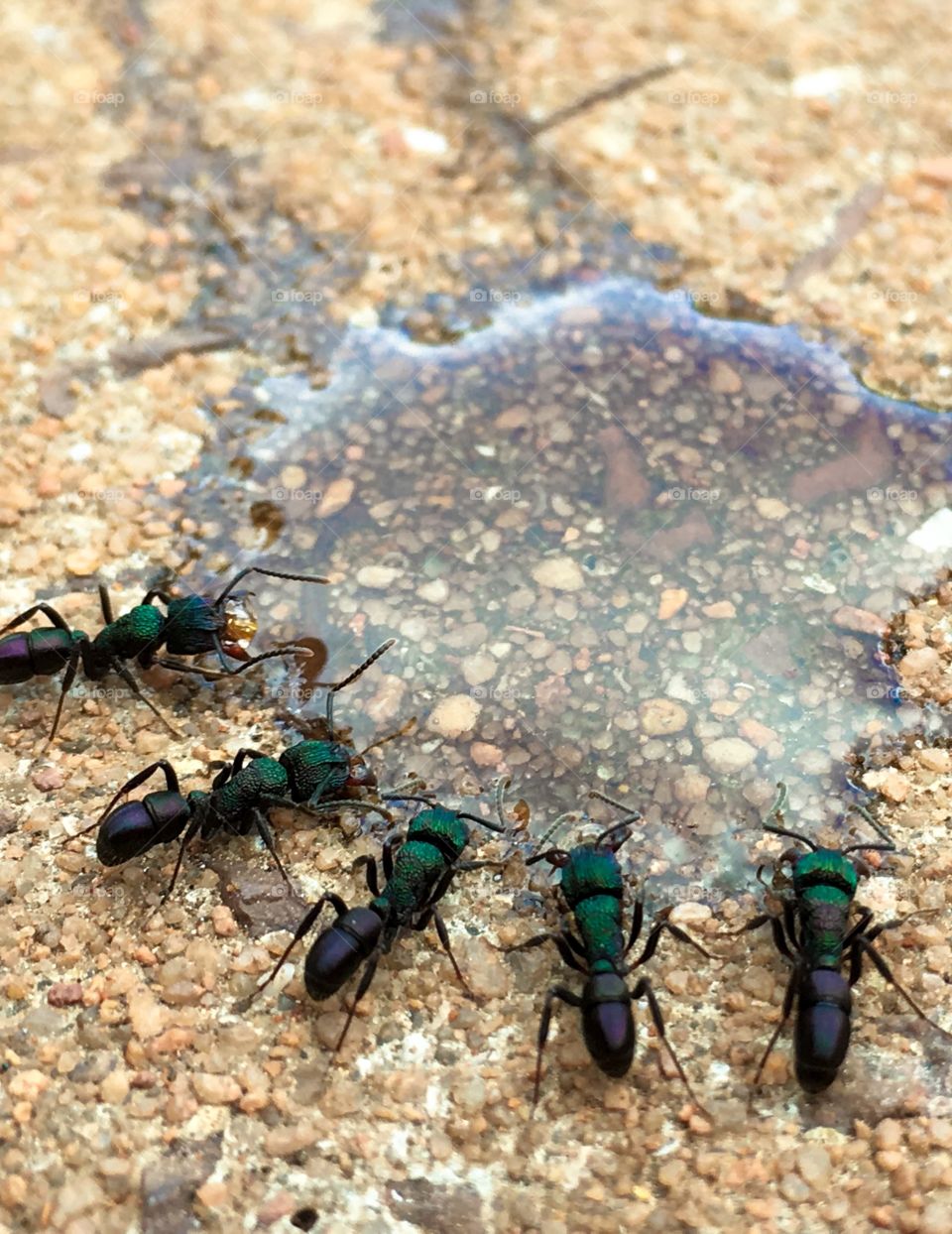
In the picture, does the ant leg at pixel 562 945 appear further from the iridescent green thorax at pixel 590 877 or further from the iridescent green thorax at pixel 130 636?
the iridescent green thorax at pixel 130 636

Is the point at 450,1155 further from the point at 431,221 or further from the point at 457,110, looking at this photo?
the point at 457,110

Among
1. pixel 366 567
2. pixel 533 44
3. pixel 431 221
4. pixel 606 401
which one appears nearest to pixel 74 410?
pixel 366 567

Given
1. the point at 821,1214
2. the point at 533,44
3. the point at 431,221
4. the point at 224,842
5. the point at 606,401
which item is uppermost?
the point at 533,44

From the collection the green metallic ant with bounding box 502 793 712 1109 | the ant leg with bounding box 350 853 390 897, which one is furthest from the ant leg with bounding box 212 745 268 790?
the green metallic ant with bounding box 502 793 712 1109

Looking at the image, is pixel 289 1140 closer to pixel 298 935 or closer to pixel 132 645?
pixel 298 935

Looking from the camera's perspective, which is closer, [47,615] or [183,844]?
[183,844]

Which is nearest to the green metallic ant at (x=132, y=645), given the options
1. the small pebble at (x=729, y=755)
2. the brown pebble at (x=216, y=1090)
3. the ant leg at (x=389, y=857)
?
the ant leg at (x=389, y=857)

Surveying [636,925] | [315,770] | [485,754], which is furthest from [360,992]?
[485,754]
